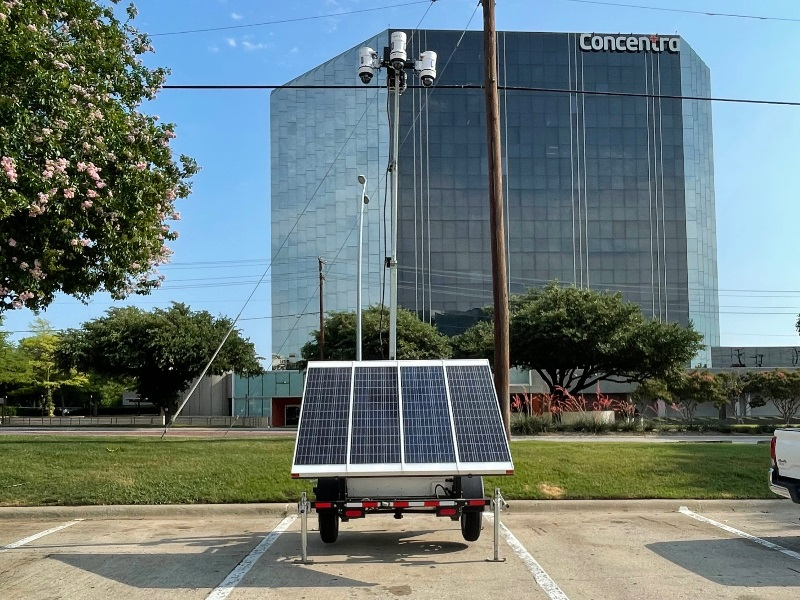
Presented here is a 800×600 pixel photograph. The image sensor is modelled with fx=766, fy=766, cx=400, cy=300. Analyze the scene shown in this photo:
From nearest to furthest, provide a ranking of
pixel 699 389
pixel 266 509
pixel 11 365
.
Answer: pixel 266 509 < pixel 699 389 < pixel 11 365

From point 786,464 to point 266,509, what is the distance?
7358mm

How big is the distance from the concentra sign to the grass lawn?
81702mm

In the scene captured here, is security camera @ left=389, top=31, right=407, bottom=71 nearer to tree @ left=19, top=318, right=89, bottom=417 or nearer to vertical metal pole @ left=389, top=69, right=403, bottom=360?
vertical metal pole @ left=389, top=69, right=403, bottom=360

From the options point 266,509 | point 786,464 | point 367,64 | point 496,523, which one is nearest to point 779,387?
point 367,64

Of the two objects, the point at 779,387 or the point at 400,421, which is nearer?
the point at 400,421

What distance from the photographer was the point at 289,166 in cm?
8512

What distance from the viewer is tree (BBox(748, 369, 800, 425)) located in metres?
56.1

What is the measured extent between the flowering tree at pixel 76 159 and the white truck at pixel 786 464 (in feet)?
32.6

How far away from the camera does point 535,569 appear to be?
810 centimetres

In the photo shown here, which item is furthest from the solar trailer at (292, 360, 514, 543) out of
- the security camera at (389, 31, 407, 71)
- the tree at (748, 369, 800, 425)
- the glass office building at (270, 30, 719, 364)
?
the glass office building at (270, 30, 719, 364)

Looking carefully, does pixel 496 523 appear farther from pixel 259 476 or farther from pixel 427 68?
pixel 427 68

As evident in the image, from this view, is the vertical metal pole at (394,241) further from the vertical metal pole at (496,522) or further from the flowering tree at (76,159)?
the vertical metal pole at (496,522)

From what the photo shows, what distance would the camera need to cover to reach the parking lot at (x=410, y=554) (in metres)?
7.36

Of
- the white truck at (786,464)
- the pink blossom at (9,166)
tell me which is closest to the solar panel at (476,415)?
the white truck at (786,464)
